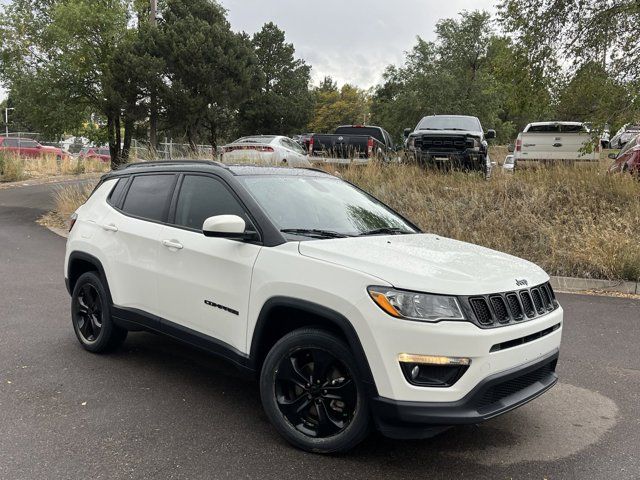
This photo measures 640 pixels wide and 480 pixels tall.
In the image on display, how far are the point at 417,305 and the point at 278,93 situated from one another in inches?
1954

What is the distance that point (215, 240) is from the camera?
383 centimetres

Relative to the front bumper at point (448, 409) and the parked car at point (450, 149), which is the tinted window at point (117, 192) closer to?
the front bumper at point (448, 409)

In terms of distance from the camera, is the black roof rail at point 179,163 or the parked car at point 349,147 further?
the parked car at point 349,147

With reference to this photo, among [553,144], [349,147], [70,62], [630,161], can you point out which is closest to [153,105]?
[70,62]

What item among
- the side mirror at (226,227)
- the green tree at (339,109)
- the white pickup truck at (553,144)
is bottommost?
the side mirror at (226,227)

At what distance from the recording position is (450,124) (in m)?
14.4

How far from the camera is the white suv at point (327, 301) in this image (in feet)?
9.43

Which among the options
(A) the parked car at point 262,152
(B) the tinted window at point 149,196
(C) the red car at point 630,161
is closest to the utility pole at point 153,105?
(A) the parked car at point 262,152

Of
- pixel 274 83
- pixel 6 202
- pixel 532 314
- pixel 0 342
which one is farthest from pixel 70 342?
pixel 274 83

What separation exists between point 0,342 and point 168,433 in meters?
2.68

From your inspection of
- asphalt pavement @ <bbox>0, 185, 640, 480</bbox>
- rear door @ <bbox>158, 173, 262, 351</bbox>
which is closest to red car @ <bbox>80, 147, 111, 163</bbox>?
asphalt pavement @ <bbox>0, 185, 640, 480</bbox>

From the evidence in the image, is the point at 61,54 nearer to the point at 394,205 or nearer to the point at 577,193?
the point at 394,205

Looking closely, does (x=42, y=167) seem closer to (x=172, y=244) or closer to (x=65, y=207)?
(x=65, y=207)

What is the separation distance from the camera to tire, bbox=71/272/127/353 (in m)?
4.81
